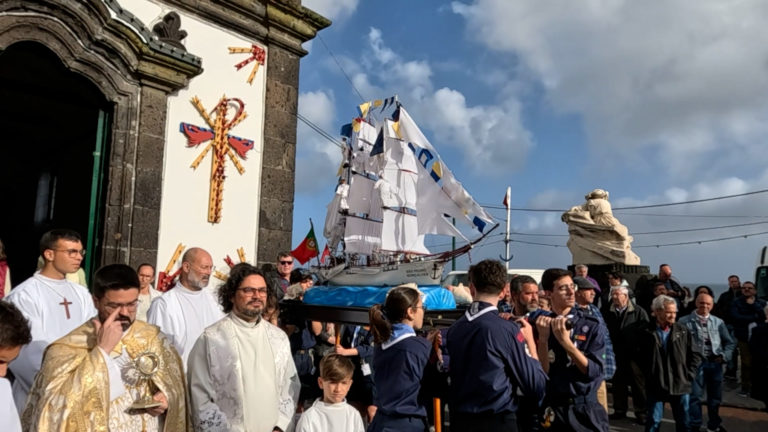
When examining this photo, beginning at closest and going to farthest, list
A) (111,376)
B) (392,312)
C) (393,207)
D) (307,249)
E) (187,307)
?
(111,376) < (392,312) < (187,307) < (307,249) < (393,207)

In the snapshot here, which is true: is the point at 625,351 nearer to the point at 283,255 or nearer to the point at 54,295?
the point at 283,255

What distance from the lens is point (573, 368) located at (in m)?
3.47

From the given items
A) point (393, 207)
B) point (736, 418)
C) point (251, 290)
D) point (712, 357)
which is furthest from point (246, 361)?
point (393, 207)

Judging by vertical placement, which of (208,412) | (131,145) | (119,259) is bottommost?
(208,412)

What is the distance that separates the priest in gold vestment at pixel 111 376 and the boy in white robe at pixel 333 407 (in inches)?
30.7

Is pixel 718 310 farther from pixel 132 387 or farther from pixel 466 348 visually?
pixel 132 387

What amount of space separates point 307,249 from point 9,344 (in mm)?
16027

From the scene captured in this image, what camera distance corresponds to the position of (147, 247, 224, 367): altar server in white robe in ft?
13.7

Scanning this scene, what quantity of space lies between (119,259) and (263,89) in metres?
3.20

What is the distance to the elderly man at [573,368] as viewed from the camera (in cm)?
338

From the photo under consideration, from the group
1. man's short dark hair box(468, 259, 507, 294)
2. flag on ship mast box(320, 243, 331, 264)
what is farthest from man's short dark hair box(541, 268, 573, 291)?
flag on ship mast box(320, 243, 331, 264)

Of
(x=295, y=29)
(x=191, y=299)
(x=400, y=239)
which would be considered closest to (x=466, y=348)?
(x=191, y=299)

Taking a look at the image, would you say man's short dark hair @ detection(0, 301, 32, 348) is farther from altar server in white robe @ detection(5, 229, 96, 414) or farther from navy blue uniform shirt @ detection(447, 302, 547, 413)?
navy blue uniform shirt @ detection(447, 302, 547, 413)

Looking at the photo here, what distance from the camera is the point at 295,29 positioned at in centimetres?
870
